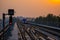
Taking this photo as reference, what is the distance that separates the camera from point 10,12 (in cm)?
1507

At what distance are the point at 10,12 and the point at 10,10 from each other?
0.30 meters

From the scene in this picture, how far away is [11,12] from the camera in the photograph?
49.3ft

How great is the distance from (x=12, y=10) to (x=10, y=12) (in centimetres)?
23

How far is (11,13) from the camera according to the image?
48.5ft

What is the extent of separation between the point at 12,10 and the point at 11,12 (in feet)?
0.72

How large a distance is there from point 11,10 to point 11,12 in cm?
28

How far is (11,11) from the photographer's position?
15203mm

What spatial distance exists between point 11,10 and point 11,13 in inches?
21.3

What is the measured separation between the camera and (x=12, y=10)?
49.9ft

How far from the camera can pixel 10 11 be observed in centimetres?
1528

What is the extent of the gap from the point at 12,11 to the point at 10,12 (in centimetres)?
16

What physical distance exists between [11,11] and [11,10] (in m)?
0.11

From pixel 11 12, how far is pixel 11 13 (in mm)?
262
